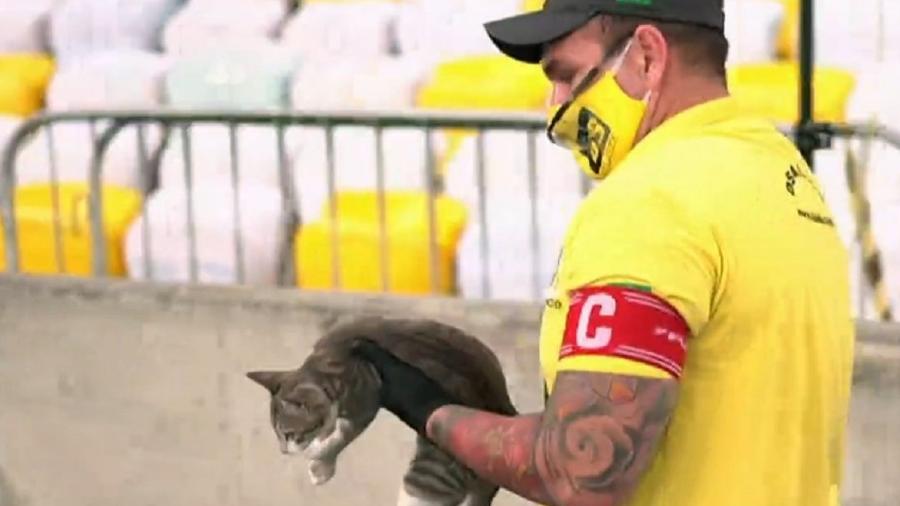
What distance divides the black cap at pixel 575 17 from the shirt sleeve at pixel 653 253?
0.17 metres

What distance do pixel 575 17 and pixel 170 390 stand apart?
2.77 meters

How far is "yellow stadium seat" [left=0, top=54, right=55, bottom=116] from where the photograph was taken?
18.1 feet

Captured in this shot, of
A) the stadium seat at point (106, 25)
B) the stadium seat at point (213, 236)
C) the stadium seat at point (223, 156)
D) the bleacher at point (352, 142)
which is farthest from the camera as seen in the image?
the stadium seat at point (106, 25)

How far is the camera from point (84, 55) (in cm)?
588

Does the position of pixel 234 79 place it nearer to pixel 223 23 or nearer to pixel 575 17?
pixel 223 23

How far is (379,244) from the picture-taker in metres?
3.94

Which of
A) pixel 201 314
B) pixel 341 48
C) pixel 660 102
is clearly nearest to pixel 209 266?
pixel 201 314

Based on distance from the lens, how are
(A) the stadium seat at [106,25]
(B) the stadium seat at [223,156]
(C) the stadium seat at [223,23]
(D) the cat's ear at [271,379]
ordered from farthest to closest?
(A) the stadium seat at [106,25], (C) the stadium seat at [223,23], (B) the stadium seat at [223,156], (D) the cat's ear at [271,379]

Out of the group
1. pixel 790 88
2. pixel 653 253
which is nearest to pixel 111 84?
pixel 790 88

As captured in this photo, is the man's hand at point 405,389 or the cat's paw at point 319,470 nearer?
the man's hand at point 405,389

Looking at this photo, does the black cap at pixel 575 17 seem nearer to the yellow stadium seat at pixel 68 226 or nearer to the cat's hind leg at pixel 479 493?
the cat's hind leg at pixel 479 493

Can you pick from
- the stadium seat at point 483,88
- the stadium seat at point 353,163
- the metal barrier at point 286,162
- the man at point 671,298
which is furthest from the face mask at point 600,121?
the stadium seat at point 483,88

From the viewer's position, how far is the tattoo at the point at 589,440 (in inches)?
52.1

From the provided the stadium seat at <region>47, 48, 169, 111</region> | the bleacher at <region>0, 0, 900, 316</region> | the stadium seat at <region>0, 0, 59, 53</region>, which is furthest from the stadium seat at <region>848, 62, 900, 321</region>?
the stadium seat at <region>0, 0, 59, 53</region>
